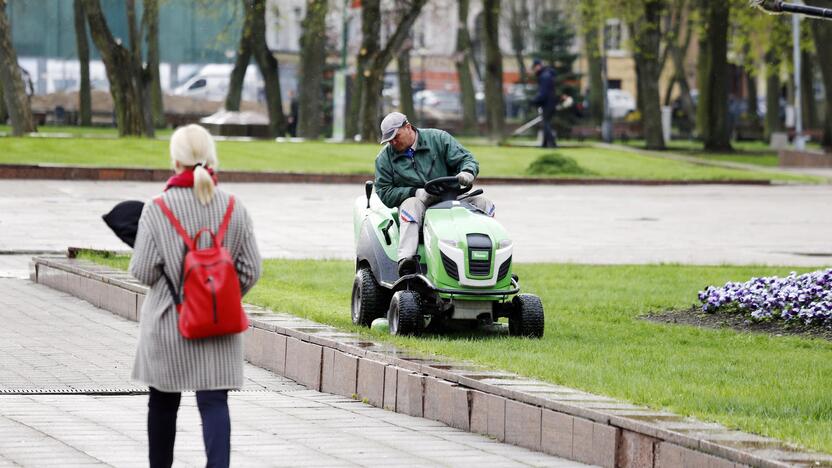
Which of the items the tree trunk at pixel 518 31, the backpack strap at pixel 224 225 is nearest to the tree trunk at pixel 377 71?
the tree trunk at pixel 518 31

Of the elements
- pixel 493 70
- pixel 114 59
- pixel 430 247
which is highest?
pixel 114 59

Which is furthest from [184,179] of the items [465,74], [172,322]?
[465,74]

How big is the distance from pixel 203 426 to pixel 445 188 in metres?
4.65

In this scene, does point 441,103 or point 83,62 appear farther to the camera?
point 441,103

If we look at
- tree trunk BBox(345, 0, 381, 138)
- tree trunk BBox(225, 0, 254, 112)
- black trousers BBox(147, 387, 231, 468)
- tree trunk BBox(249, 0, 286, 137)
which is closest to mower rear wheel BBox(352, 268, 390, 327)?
black trousers BBox(147, 387, 231, 468)

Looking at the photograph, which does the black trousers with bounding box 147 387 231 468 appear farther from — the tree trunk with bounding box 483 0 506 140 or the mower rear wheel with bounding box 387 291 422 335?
the tree trunk with bounding box 483 0 506 140

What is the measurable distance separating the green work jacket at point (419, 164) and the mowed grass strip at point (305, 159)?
20.3m

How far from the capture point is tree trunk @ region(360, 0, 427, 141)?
40.3 m

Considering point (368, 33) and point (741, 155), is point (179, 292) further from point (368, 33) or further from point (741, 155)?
point (741, 155)

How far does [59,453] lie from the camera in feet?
23.4

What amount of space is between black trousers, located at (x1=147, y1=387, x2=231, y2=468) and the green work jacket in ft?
15.1

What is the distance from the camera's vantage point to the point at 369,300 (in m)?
10.7

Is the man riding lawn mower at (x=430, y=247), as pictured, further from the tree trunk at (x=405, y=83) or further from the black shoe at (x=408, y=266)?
the tree trunk at (x=405, y=83)

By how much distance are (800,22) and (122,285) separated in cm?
Answer: 3692
